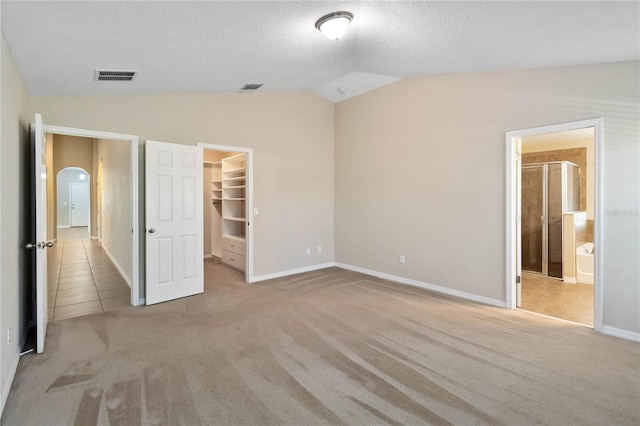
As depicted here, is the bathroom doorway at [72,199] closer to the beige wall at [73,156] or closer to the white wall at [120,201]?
the beige wall at [73,156]

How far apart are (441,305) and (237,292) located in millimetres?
2713

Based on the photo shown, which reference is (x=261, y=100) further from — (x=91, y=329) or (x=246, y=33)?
(x=91, y=329)

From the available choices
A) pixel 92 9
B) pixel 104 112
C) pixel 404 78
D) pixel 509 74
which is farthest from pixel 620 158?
pixel 104 112

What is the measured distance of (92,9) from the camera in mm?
1822

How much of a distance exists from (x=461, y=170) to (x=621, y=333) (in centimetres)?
229

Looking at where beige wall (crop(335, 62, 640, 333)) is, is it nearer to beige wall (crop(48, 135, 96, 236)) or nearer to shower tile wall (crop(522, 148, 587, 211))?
shower tile wall (crop(522, 148, 587, 211))

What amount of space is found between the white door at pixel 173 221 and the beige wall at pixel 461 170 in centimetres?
270

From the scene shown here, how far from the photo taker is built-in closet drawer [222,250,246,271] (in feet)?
18.1

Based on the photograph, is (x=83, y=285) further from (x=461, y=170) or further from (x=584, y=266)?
(x=584, y=266)

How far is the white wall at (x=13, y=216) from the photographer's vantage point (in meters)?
2.01

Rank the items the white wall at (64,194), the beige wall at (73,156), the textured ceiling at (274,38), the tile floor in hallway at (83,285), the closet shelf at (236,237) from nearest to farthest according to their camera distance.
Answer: the textured ceiling at (274,38), the tile floor in hallway at (83,285), the closet shelf at (236,237), the beige wall at (73,156), the white wall at (64,194)

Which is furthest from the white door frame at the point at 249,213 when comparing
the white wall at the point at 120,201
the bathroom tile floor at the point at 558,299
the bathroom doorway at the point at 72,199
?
the bathroom doorway at the point at 72,199

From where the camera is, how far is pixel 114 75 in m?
2.90

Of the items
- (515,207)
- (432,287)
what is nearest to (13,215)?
(432,287)
